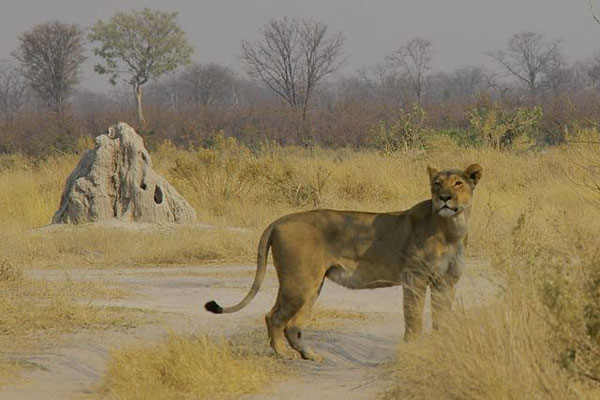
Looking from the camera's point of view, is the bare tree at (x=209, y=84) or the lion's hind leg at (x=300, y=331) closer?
the lion's hind leg at (x=300, y=331)

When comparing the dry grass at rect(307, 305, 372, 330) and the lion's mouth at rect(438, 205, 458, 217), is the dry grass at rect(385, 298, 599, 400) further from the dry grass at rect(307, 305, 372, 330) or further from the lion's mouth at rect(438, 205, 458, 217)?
the dry grass at rect(307, 305, 372, 330)

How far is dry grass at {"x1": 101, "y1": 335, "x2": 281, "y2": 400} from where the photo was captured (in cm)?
617

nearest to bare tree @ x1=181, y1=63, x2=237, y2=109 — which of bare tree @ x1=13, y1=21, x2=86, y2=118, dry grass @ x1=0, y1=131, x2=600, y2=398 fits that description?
bare tree @ x1=13, y1=21, x2=86, y2=118

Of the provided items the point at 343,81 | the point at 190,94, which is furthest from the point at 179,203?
the point at 343,81

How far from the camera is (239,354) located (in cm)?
669

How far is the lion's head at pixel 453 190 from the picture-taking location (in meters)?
Result: 6.91

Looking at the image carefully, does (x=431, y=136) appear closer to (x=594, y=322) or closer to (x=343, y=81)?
(x=594, y=322)

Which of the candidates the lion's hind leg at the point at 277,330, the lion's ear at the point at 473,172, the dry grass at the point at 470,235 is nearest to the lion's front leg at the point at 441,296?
the dry grass at the point at 470,235

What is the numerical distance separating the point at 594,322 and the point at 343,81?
12339 cm

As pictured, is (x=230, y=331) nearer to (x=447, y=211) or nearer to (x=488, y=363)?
(x=447, y=211)

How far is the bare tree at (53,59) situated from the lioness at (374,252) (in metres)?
56.7

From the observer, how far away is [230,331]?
8.44 m

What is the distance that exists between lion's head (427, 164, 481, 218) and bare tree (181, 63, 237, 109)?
79631mm

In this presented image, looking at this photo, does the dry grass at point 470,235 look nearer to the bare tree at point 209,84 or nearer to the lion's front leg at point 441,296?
the lion's front leg at point 441,296
